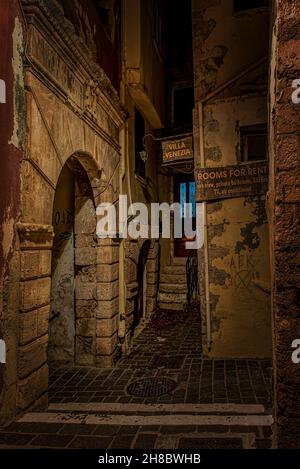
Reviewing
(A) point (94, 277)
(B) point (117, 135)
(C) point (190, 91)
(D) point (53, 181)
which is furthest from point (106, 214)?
(C) point (190, 91)

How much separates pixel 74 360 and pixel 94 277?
146 centimetres

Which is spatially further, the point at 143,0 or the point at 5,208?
the point at 143,0

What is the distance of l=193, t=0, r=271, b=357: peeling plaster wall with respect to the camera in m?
6.95

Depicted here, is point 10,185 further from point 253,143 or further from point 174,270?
point 174,270

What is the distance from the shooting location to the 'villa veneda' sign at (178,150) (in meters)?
7.82

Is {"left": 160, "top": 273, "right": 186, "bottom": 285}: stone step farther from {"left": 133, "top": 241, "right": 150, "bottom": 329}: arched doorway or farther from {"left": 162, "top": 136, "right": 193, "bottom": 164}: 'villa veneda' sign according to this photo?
{"left": 162, "top": 136, "right": 193, "bottom": 164}: 'villa veneda' sign

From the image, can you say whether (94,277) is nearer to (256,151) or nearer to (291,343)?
(256,151)

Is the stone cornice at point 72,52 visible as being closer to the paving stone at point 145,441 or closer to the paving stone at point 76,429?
the paving stone at point 76,429

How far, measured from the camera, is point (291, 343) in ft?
8.13

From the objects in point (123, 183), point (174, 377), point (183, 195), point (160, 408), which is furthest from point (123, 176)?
point (183, 195)

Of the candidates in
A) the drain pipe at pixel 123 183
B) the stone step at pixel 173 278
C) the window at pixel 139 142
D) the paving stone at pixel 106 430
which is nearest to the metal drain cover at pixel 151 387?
the drain pipe at pixel 123 183

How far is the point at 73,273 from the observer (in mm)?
6719

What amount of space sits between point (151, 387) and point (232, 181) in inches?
148

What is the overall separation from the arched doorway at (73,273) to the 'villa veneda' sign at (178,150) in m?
2.13
